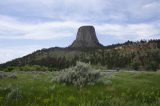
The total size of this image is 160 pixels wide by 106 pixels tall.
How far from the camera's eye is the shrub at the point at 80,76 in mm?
16688

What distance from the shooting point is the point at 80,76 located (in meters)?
17.1

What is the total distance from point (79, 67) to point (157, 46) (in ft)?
499

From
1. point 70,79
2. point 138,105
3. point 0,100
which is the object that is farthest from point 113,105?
point 70,79

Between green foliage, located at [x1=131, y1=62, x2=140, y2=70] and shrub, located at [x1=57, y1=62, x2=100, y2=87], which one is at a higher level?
shrub, located at [x1=57, y1=62, x2=100, y2=87]

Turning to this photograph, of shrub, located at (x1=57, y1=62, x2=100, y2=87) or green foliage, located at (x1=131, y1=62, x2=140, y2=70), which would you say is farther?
green foliage, located at (x1=131, y1=62, x2=140, y2=70)

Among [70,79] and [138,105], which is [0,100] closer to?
[138,105]

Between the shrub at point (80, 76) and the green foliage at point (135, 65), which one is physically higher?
the shrub at point (80, 76)

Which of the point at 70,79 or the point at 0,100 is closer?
the point at 0,100

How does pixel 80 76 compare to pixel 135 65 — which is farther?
pixel 135 65

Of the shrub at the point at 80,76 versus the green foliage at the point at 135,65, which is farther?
the green foliage at the point at 135,65

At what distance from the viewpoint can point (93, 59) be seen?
15100 centimetres

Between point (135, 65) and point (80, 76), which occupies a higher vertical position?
point (80, 76)

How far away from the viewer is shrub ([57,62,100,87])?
16688 mm

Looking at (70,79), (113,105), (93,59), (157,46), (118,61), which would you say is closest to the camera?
(113,105)
